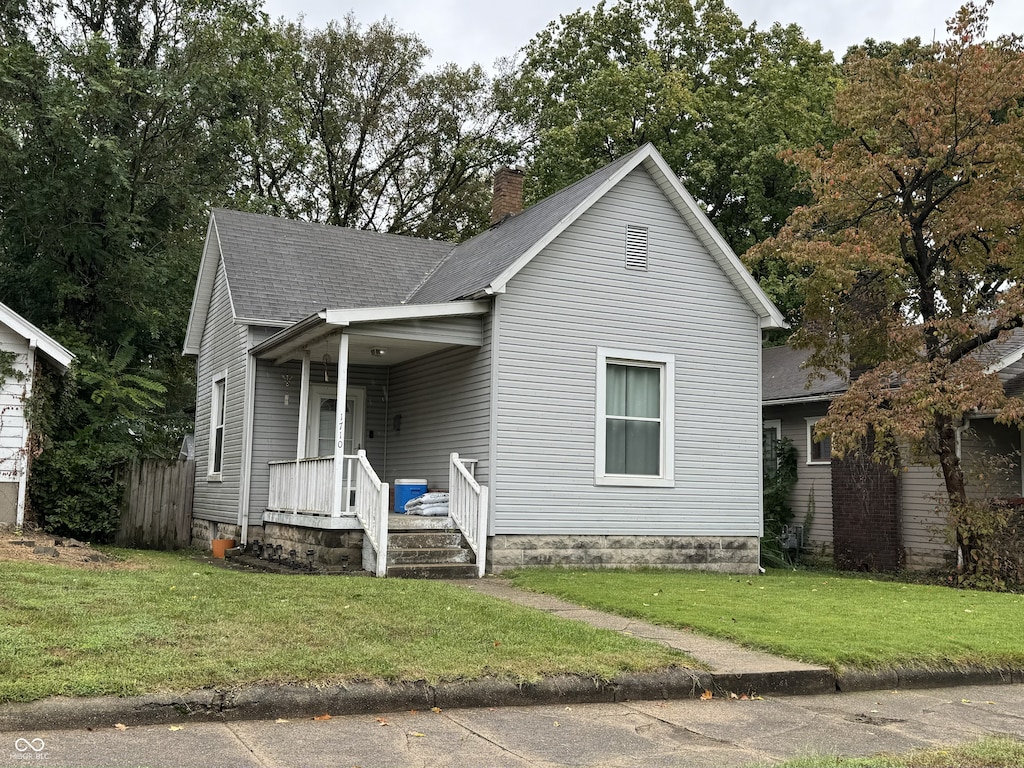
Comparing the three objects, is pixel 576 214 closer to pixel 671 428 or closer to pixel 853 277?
pixel 671 428

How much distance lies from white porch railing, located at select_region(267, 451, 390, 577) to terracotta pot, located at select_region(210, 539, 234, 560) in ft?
4.68

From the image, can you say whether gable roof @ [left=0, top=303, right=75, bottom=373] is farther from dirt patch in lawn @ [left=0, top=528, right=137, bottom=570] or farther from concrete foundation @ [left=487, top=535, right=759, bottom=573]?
concrete foundation @ [left=487, top=535, right=759, bottom=573]

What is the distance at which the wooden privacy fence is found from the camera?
18344 mm

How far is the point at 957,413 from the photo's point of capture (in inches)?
591

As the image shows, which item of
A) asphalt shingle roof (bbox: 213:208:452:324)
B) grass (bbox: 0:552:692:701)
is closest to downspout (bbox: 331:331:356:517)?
grass (bbox: 0:552:692:701)

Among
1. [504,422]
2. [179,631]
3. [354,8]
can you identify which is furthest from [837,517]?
[354,8]

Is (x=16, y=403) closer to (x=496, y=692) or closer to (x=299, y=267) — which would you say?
(x=299, y=267)

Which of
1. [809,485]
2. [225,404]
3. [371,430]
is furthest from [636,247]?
[809,485]

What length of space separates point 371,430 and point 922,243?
9.88 meters

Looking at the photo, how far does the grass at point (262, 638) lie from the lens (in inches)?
231

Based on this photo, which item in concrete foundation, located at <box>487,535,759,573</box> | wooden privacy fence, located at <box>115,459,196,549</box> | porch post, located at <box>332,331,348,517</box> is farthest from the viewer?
wooden privacy fence, located at <box>115,459,196,549</box>

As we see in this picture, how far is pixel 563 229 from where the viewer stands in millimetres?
14742

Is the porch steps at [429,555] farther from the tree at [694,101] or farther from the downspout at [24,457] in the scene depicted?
the tree at [694,101]

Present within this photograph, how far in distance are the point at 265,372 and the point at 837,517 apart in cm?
1208
